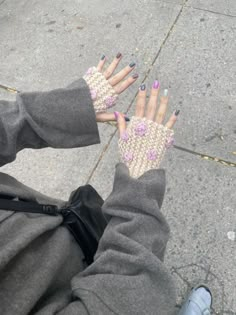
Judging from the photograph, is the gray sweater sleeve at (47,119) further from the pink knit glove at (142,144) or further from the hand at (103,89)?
the pink knit glove at (142,144)

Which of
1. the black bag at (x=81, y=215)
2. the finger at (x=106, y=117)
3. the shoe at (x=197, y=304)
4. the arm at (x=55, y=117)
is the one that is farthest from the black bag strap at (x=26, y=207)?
the shoe at (x=197, y=304)

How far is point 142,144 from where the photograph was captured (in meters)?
1.51

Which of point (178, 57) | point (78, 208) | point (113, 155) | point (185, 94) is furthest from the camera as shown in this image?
point (178, 57)

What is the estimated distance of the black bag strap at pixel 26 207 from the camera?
47.0 inches

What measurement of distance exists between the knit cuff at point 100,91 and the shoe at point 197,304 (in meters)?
1.02

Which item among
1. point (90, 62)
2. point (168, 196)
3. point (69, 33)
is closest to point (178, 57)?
point (90, 62)

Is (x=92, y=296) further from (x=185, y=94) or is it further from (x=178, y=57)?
(x=178, y=57)

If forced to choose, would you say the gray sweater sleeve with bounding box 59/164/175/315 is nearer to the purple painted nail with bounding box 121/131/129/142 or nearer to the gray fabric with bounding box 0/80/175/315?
the gray fabric with bounding box 0/80/175/315

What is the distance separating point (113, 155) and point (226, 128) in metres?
0.74

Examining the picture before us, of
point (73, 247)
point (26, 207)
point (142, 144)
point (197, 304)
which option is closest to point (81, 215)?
point (73, 247)

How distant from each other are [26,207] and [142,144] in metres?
0.50

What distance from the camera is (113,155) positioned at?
2576 millimetres

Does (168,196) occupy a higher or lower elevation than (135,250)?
lower

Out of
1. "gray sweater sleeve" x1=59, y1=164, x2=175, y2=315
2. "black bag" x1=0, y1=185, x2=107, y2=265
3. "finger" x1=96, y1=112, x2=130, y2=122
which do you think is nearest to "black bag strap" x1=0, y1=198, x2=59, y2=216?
"black bag" x1=0, y1=185, x2=107, y2=265
